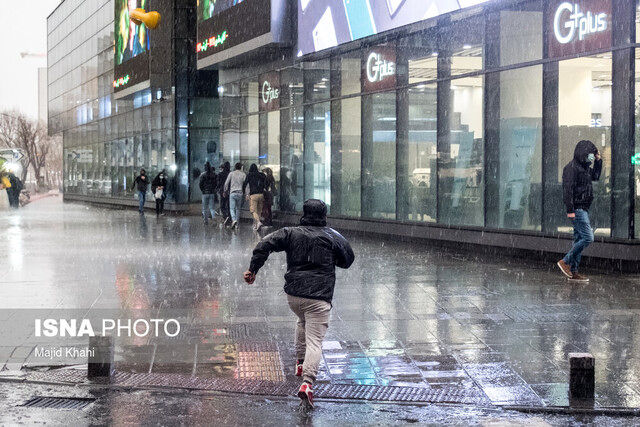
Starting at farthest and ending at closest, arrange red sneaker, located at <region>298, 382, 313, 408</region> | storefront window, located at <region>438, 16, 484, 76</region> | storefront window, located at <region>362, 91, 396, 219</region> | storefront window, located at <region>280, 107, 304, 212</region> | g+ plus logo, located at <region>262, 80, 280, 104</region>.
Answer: g+ plus logo, located at <region>262, 80, 280, 104</region> → storefront window, located at <region>280, 107, 304, 212</region> → storefront window, located at <region>362, 91, 396, 219</region> → storefront window, located at <region>438, 16, 484, 76</region> → red sneaker, located at <region>298, 382, 313, 408</region>

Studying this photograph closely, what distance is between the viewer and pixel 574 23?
53.3 feet

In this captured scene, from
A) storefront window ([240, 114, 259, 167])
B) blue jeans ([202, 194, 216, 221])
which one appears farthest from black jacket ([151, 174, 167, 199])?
blue jeans ([202, 194, 216, 221])

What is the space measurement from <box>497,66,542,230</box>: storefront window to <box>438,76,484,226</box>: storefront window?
0.74 meters

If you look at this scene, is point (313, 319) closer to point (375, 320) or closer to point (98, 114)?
point (375, 320)

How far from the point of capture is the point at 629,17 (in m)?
15.0

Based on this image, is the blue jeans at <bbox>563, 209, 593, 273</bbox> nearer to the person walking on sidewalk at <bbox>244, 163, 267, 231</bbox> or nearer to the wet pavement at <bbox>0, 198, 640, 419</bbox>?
the wet pavement at <bbox>0, 198, 640, 419</bbox>

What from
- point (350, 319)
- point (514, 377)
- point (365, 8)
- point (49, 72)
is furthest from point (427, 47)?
point (49, 72)

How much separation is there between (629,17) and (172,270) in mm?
8172

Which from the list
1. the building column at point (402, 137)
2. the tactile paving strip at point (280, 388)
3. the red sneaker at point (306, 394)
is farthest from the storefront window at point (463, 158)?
the red sneaker at point (306, 394)

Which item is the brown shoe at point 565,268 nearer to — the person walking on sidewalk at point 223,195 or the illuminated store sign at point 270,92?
the person walking on sidewalk at point 223,195

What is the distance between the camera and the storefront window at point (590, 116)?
15.7 metres

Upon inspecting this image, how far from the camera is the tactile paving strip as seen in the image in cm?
716

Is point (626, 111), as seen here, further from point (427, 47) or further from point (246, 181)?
point (246, 181)

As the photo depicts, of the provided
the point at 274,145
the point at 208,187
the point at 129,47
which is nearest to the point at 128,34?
the point at 129,47
